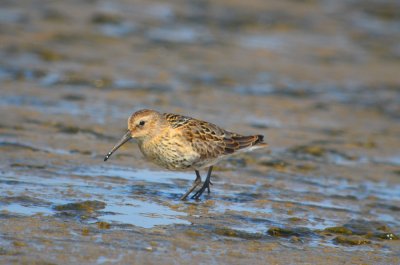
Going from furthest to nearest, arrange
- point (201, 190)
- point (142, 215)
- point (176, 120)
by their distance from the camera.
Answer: point (176, 120) < point (201, 190) < point (142, 215)

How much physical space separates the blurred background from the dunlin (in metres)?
0.37

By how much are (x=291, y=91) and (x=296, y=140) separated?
3113 mm

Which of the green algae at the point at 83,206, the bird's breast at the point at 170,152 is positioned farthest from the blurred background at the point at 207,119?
the bird's breast at the point at 170,152

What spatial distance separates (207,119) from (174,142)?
12.9 feet

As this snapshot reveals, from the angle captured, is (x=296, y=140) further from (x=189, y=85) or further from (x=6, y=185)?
(x=6, y=185)

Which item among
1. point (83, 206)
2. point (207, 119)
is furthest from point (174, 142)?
point (207, 119)

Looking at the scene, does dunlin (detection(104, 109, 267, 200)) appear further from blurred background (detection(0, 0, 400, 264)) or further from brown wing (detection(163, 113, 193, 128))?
blurred background (detection(0, 0, 400, 264))

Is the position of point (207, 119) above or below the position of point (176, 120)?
below

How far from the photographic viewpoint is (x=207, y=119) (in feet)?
41.1

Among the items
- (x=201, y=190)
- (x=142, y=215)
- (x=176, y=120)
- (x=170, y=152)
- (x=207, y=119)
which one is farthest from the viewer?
(x=207, y=119)

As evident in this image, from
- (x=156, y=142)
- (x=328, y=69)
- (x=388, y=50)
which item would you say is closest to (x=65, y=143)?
(x=156, y=142)

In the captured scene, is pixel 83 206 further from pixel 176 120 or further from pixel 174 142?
pixel 176 120

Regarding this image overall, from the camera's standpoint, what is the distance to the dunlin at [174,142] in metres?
8.57

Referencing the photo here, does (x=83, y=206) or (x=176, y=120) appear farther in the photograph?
(x=176, y=120)
